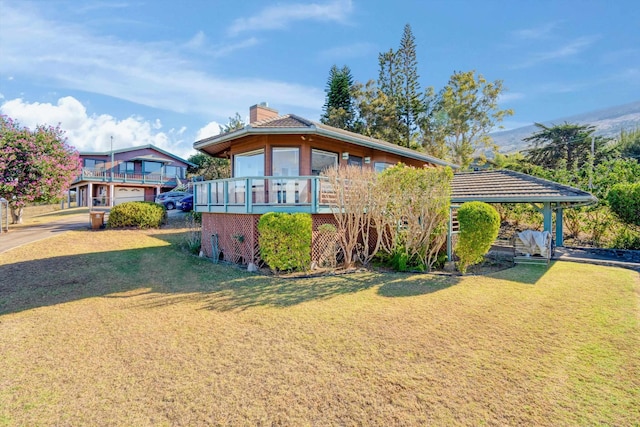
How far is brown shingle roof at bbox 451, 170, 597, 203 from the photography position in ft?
34.1

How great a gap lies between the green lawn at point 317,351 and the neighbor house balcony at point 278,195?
8.35 ft

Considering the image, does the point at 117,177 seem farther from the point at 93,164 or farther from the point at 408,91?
the point at 408,91

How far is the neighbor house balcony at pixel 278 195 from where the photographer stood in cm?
972

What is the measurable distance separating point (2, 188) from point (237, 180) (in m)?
15.1

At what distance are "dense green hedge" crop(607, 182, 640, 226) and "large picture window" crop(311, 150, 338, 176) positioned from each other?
1159cm

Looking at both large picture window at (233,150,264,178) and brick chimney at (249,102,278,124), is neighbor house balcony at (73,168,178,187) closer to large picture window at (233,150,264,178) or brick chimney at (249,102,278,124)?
large picture window at (233,150,264,178)

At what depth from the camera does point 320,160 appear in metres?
12.5

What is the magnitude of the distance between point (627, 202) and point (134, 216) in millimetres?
22397

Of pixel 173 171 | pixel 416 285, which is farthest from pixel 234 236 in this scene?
pixel 173 171

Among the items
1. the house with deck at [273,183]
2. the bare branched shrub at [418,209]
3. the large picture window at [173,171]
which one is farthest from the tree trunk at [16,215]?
the bare branched shrub at [418,209]

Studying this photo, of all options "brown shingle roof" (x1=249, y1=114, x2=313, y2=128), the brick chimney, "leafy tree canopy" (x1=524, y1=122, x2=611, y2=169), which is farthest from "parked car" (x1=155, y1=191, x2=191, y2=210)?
"leafy tree canopy" (x1=524, y1=122, x2=611, y2=169)

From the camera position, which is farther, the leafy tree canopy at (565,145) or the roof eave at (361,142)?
the leafy tree canopy at (565,145)

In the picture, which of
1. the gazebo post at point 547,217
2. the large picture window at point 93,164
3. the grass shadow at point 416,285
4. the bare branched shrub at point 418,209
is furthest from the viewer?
the large picture window at point 93,164

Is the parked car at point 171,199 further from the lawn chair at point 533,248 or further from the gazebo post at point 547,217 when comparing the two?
the gazebo post at point 547,217
